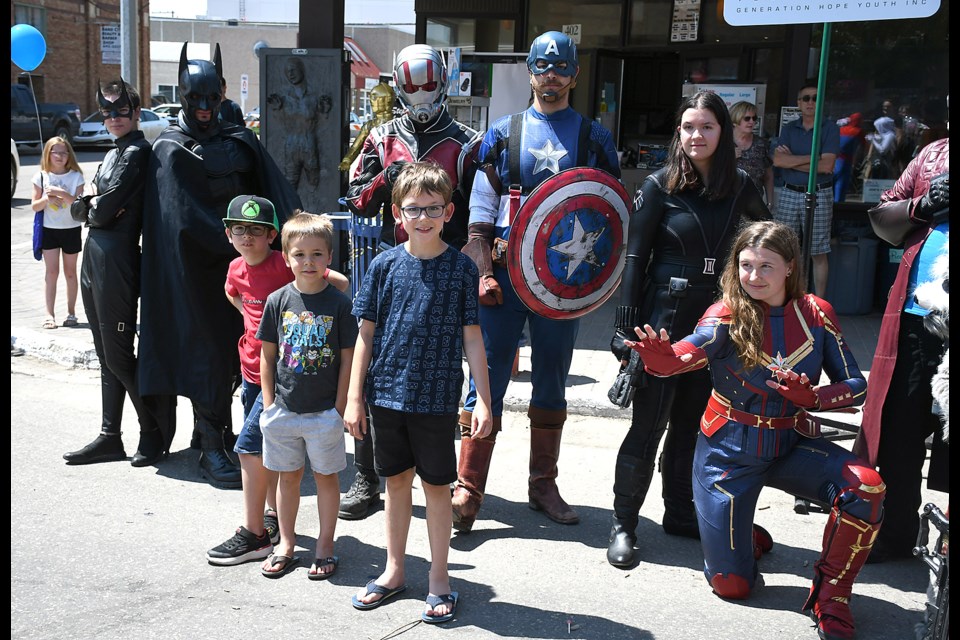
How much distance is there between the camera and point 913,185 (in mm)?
4004

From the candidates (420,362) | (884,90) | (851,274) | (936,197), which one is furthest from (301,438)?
(884,90)

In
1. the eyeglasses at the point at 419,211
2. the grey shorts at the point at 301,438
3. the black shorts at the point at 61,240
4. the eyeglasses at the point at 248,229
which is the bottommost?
the grey shorts at the point at 301,438

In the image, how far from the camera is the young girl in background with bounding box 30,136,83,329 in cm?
816

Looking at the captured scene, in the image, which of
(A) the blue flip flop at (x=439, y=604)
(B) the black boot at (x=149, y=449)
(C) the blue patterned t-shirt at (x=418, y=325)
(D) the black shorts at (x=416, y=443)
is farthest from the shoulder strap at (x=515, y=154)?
(B) the black boot at (x=149, y=449)

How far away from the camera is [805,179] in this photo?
8406 millimetres

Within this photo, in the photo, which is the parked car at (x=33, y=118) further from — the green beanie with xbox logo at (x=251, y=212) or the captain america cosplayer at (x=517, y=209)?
the captain america cosplayer at (x=517, y=209)

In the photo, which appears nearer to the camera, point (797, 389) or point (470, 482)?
point (797, 389)

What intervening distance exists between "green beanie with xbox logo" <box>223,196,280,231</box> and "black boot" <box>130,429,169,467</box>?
1.53 meters

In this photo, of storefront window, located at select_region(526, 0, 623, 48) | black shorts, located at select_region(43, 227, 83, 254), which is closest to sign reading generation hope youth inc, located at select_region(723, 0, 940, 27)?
black shorts, located at select_region(43, 227, 83, 254)

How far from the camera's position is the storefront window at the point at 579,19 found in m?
11.0

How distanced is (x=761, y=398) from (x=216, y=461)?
8.93 feet

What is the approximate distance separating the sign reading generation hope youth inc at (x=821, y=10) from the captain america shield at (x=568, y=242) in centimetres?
129

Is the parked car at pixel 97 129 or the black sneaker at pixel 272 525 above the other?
the parked car at pixel 97 129

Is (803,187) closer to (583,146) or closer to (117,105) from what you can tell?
(583,146)
